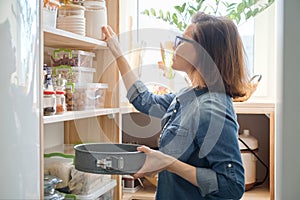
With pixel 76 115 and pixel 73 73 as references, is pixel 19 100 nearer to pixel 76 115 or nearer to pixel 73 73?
pixel 76 115

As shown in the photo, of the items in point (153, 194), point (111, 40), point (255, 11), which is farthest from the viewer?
point (255, 11)

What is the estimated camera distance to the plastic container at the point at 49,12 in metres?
1.20

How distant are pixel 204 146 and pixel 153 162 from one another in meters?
0.17

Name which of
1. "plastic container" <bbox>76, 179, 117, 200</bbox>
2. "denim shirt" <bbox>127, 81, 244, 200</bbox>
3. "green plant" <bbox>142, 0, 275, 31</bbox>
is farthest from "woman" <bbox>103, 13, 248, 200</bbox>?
"green plant" <bbox>142, 0, 275, 31</bbox>

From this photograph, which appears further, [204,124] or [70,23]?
[70,23]

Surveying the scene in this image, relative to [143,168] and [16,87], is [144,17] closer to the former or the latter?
[143,168]

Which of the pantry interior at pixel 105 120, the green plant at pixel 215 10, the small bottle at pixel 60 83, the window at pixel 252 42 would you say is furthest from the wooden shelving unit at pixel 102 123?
the green plant at pixel 215 10

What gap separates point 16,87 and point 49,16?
0.99 feet

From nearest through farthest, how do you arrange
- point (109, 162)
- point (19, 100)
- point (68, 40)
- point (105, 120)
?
point (19, 100), point (109, 162), point (68, 40), point (105, 120)

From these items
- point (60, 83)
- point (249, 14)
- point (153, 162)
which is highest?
point (249, 14)

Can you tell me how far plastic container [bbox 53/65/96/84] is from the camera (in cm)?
149

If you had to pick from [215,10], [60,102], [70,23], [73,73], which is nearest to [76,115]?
[60,102]

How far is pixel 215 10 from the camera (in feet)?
7.27

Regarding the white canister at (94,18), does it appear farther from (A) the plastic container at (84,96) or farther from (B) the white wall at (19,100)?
(B) the white wall at (19,100)
